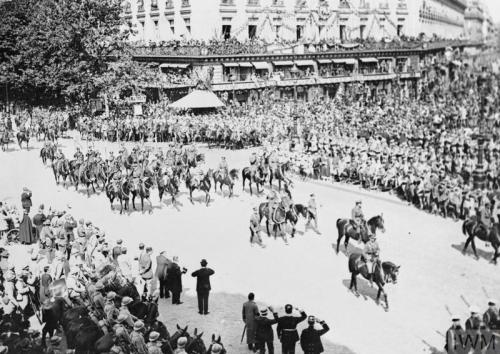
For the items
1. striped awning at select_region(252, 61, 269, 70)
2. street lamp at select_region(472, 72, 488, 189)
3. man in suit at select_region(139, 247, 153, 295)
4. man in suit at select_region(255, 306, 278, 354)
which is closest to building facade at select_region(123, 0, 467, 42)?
striped awning at select_region(252, 61, 269, 70)

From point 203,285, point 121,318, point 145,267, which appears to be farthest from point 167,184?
point 121,318

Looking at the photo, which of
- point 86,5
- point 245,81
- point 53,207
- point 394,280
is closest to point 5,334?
point 394,280

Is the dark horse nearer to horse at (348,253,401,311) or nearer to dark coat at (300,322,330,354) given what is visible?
horse at (348,253,401,311)

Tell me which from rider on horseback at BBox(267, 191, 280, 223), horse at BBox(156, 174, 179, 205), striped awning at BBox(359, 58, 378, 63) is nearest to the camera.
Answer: rider on horseback at BBox(267, 191, 280, 223)

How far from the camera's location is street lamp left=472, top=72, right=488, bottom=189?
2088 cm

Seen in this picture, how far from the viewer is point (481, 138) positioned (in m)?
20.8

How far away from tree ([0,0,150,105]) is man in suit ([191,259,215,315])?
27825 millimetres

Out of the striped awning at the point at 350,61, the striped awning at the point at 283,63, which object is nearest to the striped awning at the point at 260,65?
the striped awning at the point at 283,63

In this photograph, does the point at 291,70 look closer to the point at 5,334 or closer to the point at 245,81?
the point at 245,81

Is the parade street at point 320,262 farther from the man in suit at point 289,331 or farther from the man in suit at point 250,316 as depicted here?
the man in suit at point 289,331

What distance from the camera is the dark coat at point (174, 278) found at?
1356 cm

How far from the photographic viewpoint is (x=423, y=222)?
68.4 ft

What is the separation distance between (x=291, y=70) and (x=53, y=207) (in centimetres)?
3057

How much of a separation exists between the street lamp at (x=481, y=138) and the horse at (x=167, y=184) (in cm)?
1106
